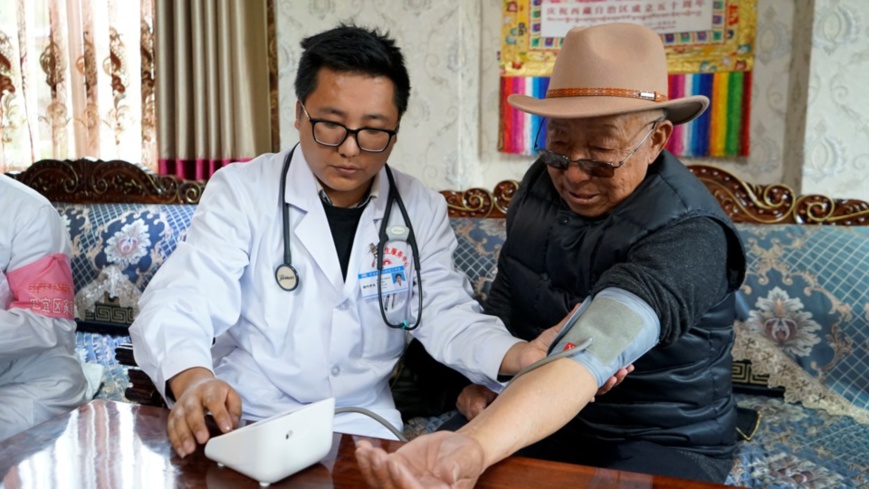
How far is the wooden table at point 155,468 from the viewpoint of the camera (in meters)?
1.02

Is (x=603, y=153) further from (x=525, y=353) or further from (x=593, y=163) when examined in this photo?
(x=525, y=353)

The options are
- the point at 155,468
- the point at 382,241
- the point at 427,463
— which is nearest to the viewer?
the point at 427,463

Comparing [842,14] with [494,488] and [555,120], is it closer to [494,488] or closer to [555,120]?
[555,120]

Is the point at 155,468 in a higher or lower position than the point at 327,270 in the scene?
lower

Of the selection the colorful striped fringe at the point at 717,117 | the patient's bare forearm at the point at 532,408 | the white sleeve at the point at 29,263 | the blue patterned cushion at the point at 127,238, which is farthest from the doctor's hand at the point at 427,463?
the colorful striped fringe at the point at 717,117

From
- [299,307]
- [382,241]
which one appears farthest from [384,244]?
[299,307]

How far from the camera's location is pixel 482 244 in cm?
252

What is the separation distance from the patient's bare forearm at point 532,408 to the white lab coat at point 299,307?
44cm

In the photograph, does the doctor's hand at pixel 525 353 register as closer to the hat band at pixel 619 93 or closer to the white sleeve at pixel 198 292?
the hat band at pixel 619 93

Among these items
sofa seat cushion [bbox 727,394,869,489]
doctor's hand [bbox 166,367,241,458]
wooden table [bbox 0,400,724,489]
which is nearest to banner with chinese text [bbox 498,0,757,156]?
sofa seat cushion [bbox 727,394,869,489]

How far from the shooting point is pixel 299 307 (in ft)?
5.75

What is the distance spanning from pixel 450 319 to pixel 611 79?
2.27 ft

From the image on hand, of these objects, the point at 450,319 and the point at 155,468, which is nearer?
the point at 155,468

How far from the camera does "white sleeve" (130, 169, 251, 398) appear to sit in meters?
1.44
